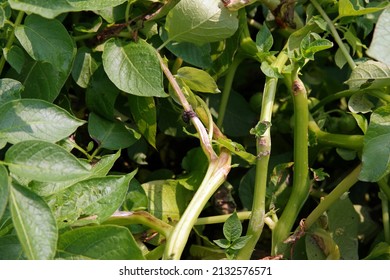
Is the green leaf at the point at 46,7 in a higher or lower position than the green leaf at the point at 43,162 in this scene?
higher

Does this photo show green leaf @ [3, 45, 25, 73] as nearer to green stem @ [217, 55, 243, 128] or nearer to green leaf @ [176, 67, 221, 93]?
green leaf @ [176, 67, 221, 93]

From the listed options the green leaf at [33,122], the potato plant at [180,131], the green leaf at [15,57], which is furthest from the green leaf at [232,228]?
the green leaf at [15,57]

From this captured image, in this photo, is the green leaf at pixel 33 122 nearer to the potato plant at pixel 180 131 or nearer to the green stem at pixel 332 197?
the potato plant at pixel 180 131

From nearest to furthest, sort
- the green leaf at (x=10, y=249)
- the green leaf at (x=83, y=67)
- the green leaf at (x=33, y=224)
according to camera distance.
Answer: the green leaf at (x=33, y=224), the green leaf at (x=10, y=249), the green leaf at (x=83, y=67)

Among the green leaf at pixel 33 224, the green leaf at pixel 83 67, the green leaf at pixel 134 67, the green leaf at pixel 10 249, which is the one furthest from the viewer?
the green leaf at pixel 83 67

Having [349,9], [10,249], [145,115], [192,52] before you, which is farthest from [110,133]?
[349,9]
